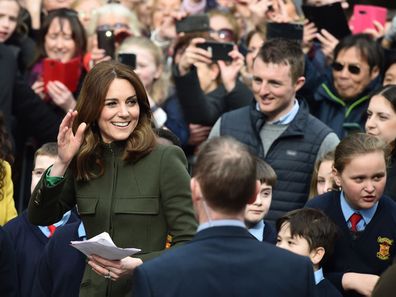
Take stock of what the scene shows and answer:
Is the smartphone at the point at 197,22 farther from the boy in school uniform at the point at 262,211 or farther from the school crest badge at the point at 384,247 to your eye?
the school crest badge at the point at 384,247

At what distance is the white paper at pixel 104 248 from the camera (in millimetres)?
5031

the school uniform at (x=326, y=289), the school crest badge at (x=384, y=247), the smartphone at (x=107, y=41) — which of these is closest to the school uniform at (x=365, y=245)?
the school crest badge at (x=384, y=247)

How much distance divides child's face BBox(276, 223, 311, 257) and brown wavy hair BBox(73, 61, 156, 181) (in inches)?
45.5

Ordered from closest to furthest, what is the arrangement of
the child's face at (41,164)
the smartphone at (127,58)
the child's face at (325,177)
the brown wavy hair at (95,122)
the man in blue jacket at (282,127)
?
the brown wavy hair at (95,122), the child's face at (325,177), the child's face at (41,164), the man in blue jacket at (282,127), the smartphone at (127,58)

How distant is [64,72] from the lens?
934 centimetres

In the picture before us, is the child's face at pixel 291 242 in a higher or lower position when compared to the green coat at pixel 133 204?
lower

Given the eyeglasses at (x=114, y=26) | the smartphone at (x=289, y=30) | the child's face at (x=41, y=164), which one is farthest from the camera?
the eyeglasses at (x=114, y=26)

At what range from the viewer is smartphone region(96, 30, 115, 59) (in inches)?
366

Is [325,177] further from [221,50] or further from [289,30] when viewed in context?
[289,30]

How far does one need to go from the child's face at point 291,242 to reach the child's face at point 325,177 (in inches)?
38.6

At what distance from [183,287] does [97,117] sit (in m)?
1.60

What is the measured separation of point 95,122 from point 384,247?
1.75 m

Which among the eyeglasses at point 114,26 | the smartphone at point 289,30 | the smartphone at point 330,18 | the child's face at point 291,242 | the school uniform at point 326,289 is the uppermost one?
the smartphone at point 330,18

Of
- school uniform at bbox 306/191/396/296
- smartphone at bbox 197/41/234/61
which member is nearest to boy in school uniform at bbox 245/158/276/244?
school uniform at bbox 306/191/396/296
